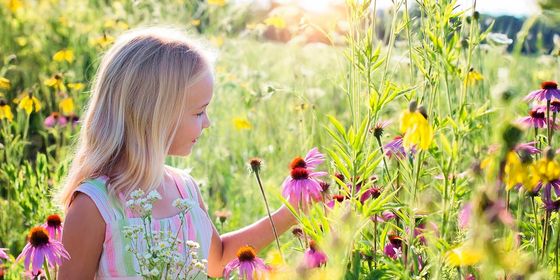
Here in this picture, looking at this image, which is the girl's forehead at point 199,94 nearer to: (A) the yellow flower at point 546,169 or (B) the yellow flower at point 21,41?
(A) the yellow flower at point 546,169

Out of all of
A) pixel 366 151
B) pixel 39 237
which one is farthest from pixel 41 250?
pixel 366 151

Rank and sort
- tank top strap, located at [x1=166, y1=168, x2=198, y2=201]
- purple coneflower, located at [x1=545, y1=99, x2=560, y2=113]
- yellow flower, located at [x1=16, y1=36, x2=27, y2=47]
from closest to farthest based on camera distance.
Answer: purple coneflower, located at [x1=545, y1=99, x2=560, y2=113] → tank top strap, located at [x1=166, y1=168, x2=198, y2=201] → yellow flower, located at [x1=16, y1=36, x2=27, y2=47]

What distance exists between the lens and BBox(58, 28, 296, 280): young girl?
163 cm

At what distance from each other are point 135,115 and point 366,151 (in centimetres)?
57

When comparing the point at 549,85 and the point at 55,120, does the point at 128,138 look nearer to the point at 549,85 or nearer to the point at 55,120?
the point at 549,85

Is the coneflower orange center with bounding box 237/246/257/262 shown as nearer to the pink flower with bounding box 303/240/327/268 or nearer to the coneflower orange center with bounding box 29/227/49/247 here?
the pink flower with bounding box 303/240/327/268

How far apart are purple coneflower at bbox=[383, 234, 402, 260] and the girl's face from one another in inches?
18.9

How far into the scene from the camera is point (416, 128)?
968 millimetres

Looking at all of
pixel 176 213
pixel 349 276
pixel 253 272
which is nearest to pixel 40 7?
pixel 176 213

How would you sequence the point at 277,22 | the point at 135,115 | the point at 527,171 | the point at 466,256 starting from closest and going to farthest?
the point at 466,256, the point at 527,171, the point at 135,115, the point at 277,22

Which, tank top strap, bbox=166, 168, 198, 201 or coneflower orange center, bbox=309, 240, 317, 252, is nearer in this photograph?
coneflower orange center, bbox=309, 240, 317, 252

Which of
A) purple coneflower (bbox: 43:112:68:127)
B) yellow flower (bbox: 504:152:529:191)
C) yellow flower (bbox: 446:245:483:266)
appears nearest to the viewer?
yellow flower (bbox: 446:245:483:266)

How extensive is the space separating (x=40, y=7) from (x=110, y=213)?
3.73 metres

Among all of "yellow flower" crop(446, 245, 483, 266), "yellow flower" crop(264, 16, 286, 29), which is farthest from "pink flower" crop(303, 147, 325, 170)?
"yellow flower" crop(264, 16, 286, 29)
